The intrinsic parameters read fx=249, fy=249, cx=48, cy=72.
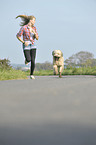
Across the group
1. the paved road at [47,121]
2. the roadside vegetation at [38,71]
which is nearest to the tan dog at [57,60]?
the roadside vegetation at [38,71]

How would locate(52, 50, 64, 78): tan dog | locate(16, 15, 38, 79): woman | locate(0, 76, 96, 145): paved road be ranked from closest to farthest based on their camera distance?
locate(0, 76, 96, 145): paved road, locate(16, 15, 38, 79): woman, locate(52, 50, 64, 78): tan dog

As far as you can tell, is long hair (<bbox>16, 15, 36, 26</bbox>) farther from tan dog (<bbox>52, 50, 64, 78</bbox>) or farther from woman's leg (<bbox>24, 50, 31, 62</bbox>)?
tan dog (<bbox>52, 50, 64, 78</bbox>)

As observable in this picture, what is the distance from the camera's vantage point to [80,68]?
21906 millimetres

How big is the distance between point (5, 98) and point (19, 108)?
109 centimetres

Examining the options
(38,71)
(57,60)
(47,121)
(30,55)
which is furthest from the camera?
(38,71)

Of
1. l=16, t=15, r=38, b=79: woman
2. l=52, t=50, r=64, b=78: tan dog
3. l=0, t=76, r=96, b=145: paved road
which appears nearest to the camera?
l=0, t=76, r=96, b=145: paved road

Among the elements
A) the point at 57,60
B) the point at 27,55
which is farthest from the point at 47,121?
the point at 57,60

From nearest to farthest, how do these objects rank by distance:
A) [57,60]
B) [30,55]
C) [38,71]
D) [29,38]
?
[29,38] < [30,55] < [57,60] < [38,71]

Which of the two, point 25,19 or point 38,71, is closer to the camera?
point 25,19

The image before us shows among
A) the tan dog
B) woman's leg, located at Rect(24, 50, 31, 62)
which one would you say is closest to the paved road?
woman's leg, located at Rect(24, 50, 31, 62)

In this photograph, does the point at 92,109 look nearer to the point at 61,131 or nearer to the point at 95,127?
the point at 95,127

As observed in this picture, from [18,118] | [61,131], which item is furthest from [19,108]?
[61,131]

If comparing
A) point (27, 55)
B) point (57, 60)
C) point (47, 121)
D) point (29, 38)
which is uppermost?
Result: point (29, 38)

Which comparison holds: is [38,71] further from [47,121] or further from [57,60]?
[47,121]
